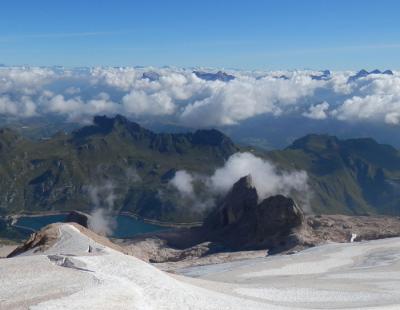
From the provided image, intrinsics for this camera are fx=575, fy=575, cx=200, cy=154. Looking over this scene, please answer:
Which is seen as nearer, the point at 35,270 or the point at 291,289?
the point at 35,270

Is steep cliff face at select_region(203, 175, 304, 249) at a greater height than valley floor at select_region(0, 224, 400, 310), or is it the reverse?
valley floor at select_region(0, 224, 400, 310)

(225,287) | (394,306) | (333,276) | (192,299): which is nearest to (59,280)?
(192,299)

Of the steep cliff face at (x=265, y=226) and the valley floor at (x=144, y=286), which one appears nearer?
the valley floor at (x=144, y=286)

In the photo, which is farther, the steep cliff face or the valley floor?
the steep cliff face

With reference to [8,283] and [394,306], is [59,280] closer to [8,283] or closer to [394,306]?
[8,283]

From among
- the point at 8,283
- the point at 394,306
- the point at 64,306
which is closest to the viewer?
the point at 64,306

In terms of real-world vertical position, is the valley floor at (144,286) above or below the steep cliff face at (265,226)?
above

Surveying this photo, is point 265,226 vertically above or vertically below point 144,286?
below

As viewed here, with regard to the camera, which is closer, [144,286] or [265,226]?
[144,286]
